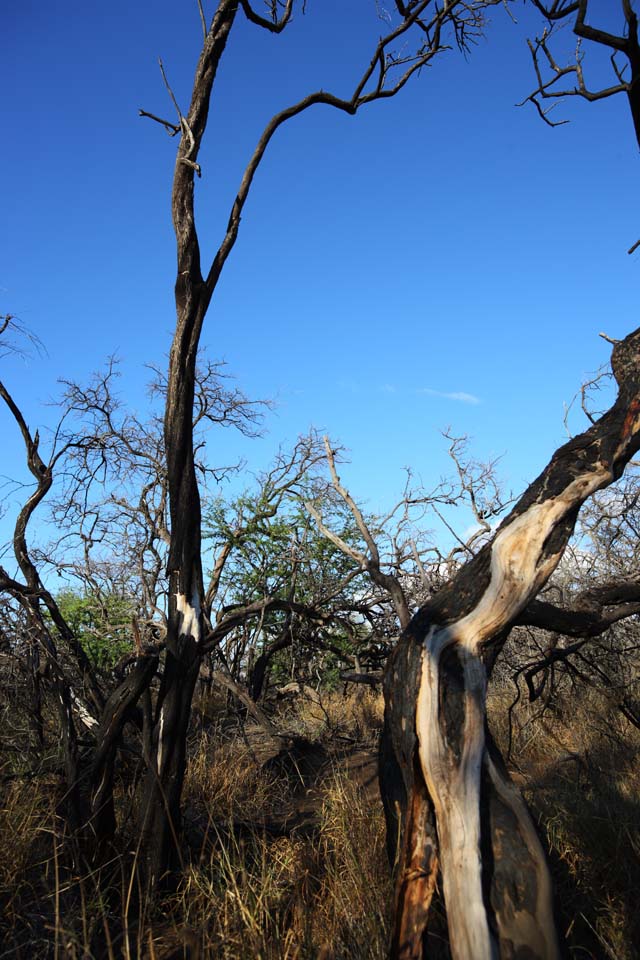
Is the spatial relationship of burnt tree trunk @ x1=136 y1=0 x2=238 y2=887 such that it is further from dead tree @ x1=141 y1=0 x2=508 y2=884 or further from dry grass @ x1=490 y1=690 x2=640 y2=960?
dry grass @ x1=490 y1=690 x2=640 y2=960

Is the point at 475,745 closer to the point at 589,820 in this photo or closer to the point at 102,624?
Result: the point at 589,820

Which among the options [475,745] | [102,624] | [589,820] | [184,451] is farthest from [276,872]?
[102,624]

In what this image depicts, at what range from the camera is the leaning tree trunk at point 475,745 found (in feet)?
8.81

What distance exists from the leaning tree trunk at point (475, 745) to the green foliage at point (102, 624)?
5.48 metres

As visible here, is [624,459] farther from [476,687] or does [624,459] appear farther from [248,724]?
[248,724]

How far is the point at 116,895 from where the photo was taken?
3.87m

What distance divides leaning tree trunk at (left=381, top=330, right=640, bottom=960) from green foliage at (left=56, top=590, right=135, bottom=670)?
18.0ft

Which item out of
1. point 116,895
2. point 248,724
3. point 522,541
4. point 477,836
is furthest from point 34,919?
point 248,724

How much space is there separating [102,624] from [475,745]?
6820mm

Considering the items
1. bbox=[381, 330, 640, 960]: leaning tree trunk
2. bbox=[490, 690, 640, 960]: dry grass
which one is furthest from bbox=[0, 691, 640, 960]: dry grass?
bbox=[381, 330, 640, 960]: leaning tree trunk

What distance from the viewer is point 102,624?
352 inches

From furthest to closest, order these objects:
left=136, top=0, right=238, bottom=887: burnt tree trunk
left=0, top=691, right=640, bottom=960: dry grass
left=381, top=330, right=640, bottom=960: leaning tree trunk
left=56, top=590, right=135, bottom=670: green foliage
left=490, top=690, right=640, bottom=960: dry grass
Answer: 1. left=56, top=590, right=135, bottom=670: green foliage
2. left=136, top=0, right=238, bottom=887: burnt tree trunk
3. left=490, top=690, right=640, bottom=960: dry grass
4. left=0, top=691, right=640, bottom=960: dry grass
5. left=381, top=330, right=640, bottom=960: leaning tree trunk

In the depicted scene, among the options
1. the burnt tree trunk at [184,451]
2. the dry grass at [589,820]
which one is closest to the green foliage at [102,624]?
the burnt tree trunk at [184,451]

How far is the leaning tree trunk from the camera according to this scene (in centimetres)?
269
